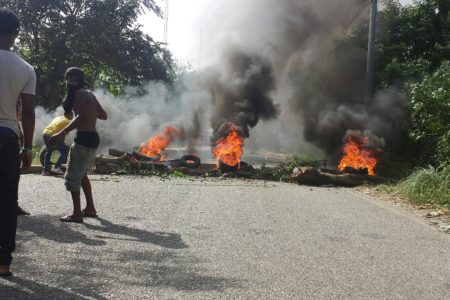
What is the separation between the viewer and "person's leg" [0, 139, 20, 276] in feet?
12.1

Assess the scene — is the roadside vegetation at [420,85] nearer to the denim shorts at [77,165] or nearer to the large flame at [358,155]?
the large flame at [358,155]

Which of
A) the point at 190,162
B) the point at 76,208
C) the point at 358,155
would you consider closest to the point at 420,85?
the point at 358,155

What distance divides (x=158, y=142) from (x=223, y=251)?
1094 centimetres

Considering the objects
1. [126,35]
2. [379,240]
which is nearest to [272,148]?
[126,35]

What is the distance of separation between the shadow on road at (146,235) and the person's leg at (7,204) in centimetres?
166

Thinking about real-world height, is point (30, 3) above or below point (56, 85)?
above

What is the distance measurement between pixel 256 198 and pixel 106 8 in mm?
17901

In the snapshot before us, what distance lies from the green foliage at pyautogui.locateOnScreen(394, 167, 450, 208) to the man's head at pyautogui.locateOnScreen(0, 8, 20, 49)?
745cm

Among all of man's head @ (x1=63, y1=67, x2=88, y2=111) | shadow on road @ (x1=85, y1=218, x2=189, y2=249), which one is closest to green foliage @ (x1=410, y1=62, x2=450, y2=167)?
shadow on road @ (x1=85, y1=218, x2=189, y2=249)

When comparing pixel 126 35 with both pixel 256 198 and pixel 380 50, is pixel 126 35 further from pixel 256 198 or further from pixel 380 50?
pixel 256 198

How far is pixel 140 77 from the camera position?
24469 mm

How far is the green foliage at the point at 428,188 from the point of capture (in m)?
8.66

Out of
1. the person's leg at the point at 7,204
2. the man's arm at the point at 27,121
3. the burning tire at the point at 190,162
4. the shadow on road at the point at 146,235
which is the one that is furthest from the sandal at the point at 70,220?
the burning tire at the point at 190,162

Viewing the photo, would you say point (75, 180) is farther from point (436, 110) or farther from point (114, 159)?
point (436, 110)
